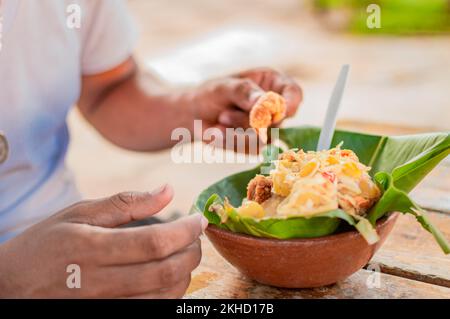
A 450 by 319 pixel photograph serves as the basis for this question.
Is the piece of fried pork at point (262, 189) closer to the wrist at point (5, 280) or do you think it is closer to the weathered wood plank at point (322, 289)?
the weathered wood plank at point (322, 289)

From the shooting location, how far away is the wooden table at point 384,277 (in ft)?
3.05

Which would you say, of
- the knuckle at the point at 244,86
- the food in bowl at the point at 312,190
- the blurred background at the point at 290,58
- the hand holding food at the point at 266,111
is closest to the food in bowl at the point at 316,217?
the food in bowl at the point at 312,190

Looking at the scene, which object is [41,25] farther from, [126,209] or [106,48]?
[126,209]

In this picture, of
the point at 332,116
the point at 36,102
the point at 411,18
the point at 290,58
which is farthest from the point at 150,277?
the point at 411,18

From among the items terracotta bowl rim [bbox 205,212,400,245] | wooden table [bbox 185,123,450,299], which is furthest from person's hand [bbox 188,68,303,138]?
terracotta bowl rim [bbox 205,212,400,245]

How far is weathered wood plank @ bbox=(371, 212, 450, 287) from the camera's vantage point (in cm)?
99

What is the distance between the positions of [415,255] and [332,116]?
25cm

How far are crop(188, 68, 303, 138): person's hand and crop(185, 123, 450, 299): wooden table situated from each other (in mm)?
271

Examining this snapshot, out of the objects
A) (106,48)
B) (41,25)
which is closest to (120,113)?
(106,48)

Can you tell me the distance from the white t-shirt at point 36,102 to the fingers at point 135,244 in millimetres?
565

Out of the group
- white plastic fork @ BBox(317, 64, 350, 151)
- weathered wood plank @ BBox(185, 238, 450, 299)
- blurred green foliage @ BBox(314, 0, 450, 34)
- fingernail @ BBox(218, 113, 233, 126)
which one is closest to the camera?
weathered wood plank @ BBox(185, 238, 450, 299)

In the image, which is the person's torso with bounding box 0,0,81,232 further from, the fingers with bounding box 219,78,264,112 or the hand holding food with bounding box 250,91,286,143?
the hand holding food with bounding box 250,91,286,143

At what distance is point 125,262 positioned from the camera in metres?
0.77

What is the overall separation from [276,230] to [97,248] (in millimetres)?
221
